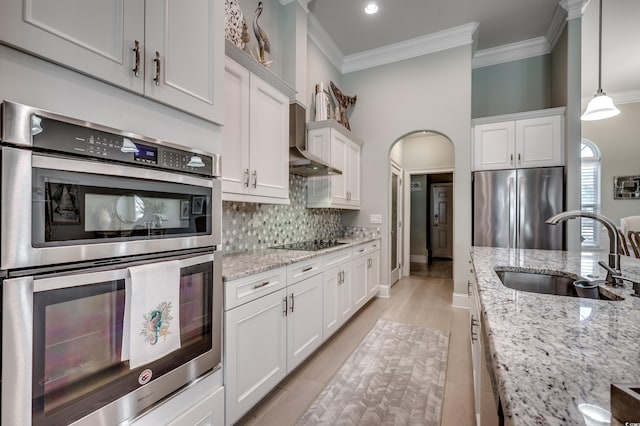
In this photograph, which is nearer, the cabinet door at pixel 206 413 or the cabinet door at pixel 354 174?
the cabinet door at pixel 206 413

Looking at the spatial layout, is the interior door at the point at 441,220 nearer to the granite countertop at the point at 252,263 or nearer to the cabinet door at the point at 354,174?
the cabinet door at the point at 354,174

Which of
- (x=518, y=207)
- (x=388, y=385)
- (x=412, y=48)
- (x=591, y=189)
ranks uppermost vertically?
(x=412, y=48)

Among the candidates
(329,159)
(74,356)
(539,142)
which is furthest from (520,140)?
(74,356)

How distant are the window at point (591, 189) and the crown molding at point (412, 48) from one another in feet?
12.9

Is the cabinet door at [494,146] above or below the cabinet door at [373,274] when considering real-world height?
above

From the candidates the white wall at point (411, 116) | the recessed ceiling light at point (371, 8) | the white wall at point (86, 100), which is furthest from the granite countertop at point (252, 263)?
the recessed ceiling light at point (371, 8)

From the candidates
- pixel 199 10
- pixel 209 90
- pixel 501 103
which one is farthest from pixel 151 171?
pixel 501 103

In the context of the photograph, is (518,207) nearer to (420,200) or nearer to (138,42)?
(420,200)

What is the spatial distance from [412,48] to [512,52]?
149 centimetres

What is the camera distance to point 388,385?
6.82 feet

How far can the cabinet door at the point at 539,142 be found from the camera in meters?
3.49

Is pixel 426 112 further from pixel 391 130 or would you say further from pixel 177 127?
pixel 177 127

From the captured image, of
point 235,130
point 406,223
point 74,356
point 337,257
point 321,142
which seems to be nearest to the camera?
point 74,356

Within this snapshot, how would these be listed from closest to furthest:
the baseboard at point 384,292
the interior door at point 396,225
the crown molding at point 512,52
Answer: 1. the crown molding at point 512,52
2. the baseboard at point 384,292
3. the interior door at point 396,225
